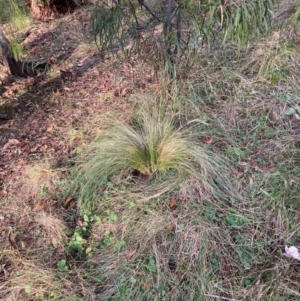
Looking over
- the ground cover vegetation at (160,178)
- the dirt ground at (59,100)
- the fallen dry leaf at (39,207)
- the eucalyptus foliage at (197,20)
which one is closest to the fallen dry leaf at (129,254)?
the ground cover vegetation at (160,178)

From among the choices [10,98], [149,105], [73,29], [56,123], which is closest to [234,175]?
[149,105]

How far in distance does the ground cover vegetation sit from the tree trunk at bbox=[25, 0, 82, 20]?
168cm

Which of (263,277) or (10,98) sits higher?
(10,98)

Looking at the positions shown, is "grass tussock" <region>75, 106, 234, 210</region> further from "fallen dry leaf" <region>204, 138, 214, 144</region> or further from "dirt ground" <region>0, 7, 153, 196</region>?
"dirt ground" <region>0, 7, 153, 196</region>

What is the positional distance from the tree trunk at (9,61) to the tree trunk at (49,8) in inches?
54.9

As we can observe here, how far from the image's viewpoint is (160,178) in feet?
6.71

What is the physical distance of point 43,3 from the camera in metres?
4.23

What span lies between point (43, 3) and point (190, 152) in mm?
3275

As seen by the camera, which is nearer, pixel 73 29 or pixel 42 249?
pixel 42 249

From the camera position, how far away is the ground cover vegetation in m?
1.63

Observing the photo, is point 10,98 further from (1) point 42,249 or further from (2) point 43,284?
(2) point 43,284

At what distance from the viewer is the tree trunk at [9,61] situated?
3.07m

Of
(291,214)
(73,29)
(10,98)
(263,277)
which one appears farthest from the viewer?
(73,29)

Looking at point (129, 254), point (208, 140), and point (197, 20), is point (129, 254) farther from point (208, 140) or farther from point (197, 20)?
point (197, 20)
